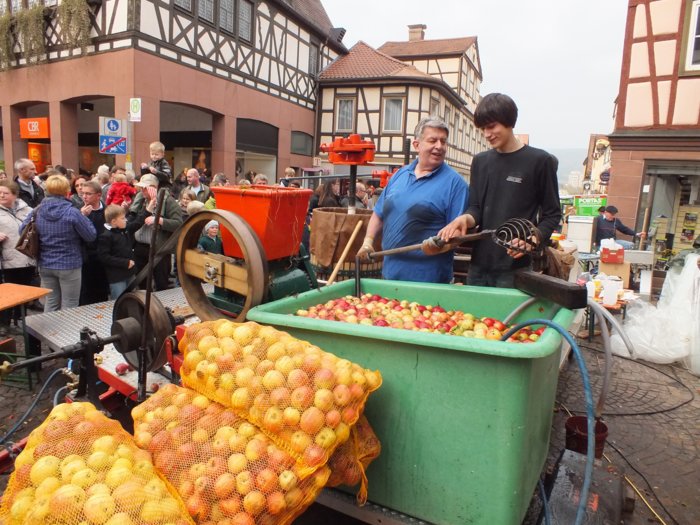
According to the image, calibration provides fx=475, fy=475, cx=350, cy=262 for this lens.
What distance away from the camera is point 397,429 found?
1.90 meters

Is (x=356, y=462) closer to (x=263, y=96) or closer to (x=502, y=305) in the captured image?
(x=502, y=305)

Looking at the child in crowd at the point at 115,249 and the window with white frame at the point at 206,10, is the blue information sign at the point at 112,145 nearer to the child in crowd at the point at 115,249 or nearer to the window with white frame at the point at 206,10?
the child in crowd at the point at 115,249

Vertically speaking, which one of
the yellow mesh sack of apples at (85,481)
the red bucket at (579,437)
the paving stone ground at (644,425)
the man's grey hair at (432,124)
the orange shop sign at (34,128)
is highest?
the orange shop sign at (34,128)

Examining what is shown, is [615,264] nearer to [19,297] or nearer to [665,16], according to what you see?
[665,16]

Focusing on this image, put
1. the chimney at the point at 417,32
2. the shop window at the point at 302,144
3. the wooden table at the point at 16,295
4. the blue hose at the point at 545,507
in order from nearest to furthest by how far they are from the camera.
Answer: the blue hose at the point at 545,507 → the wooden table at the point at 16,295 → the shop window at the point at 302,144 → the chimney at the point at 417,32

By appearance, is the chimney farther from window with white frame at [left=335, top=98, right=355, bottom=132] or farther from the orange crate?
the orange crate

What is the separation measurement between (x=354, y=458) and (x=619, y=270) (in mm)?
7243

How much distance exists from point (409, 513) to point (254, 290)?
1.21m

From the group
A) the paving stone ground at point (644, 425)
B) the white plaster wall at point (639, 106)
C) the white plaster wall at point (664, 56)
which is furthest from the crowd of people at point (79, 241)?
the white plaster wall at point (664, 56)

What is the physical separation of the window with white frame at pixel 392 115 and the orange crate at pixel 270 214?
19.3 meters

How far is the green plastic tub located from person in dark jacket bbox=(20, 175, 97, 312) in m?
3.56

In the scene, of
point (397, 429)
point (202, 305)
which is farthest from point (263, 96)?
point (397, 429)

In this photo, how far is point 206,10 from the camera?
13891 mm

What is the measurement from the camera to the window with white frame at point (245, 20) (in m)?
15.2
